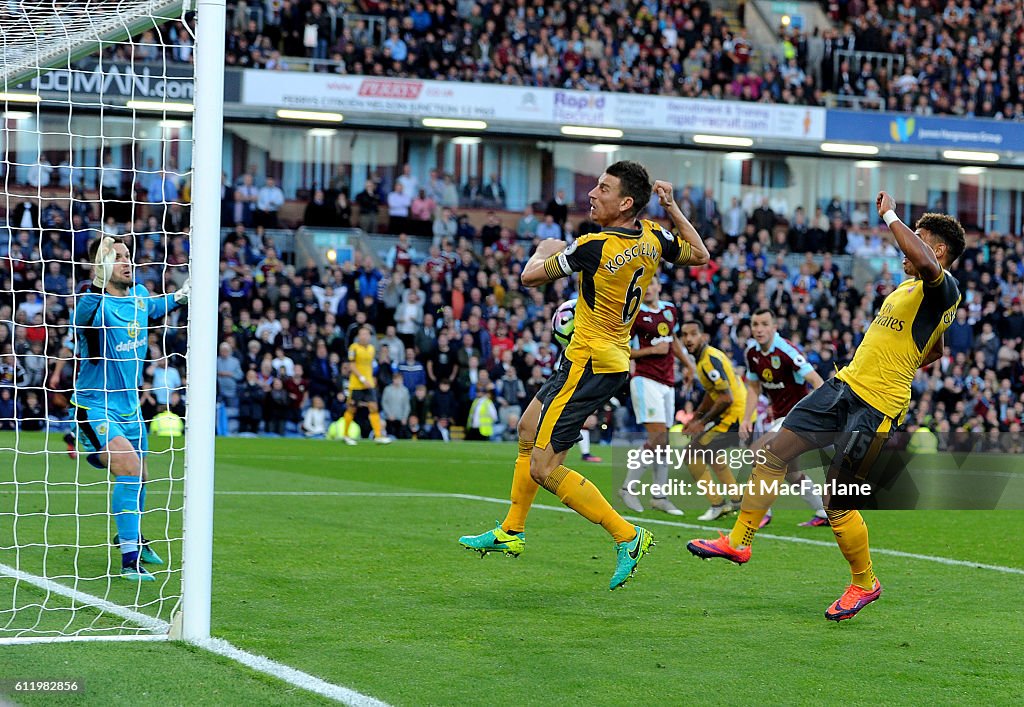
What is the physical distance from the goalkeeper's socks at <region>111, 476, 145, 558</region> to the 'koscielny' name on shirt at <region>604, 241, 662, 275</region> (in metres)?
2.91

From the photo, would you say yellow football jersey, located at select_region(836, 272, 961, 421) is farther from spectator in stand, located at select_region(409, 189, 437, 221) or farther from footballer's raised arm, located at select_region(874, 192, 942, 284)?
spectator in stand, located at select_region(409, 189, 437, 221)

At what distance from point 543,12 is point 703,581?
2718 centimetres

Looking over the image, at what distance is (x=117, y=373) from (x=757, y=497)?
3.81m

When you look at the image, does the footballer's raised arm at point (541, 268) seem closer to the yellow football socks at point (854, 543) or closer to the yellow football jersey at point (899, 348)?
the yellow football jersey at point (899, 348)

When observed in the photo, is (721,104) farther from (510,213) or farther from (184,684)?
(184,684)

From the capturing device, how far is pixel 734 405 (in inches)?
504

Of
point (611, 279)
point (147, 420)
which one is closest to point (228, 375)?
point (147, 420)

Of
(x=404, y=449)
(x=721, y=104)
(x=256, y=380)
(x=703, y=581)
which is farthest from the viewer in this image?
(x=721, y=104)

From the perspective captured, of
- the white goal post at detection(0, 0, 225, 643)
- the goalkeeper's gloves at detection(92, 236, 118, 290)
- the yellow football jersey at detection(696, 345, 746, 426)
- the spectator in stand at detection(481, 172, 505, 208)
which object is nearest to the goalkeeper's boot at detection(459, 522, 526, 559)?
the white goal post at detection(0, 0, 225, 643)

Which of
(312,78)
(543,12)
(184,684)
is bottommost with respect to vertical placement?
(184,684)

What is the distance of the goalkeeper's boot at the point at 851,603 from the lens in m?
6.62

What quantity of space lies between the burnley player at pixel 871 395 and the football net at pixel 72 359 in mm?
3267

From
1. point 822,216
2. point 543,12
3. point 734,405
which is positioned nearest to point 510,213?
point 543,12

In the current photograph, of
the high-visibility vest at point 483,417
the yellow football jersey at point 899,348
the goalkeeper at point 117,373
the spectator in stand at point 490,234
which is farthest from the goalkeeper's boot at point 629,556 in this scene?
the spectator in stand at point 490,234
